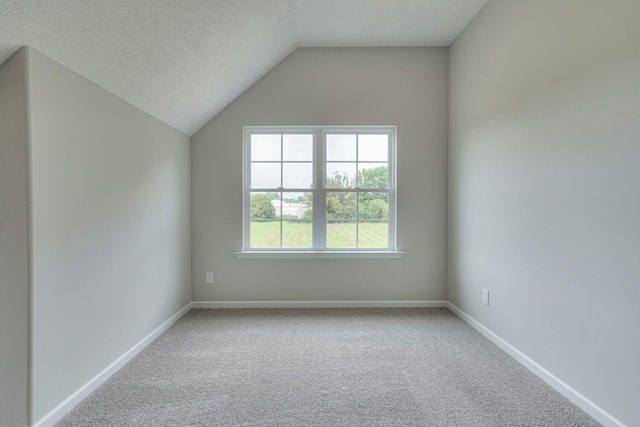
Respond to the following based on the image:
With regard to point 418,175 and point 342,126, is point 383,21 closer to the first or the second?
point 342,126

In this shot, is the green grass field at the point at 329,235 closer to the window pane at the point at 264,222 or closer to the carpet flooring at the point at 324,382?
the window pane at the point at 264,222

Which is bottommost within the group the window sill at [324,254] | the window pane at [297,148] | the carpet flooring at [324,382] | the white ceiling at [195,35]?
the carpet flooring at [324,382]

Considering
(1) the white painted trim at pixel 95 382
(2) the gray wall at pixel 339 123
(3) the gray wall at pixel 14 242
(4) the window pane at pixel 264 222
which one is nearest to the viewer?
(3) the gray wall at pixel 14 242

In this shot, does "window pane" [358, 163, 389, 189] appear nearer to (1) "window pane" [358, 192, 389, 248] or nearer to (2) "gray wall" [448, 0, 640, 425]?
(1) "window pane" [358, 192, 389, 248]

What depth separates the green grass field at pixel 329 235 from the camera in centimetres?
306

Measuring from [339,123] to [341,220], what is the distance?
1.03 metres

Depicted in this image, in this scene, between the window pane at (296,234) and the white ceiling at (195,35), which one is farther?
the window pane at (296,234)

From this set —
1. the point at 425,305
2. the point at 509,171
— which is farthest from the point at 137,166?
the point at 425,305

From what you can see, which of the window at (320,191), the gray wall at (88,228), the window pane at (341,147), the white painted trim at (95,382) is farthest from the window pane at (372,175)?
the white painted trim at (95,382)

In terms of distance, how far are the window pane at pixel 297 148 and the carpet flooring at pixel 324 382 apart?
171cm

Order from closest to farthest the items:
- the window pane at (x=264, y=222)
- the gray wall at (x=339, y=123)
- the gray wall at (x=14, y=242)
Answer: the gray wall at (x=14, y=242) → the gray wall at (x=339, y=123) → the window pane at (x=264, y=222)

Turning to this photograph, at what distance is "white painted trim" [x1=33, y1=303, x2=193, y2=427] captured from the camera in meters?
1.39

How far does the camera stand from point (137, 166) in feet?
6.91

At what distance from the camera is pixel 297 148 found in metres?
3.06
